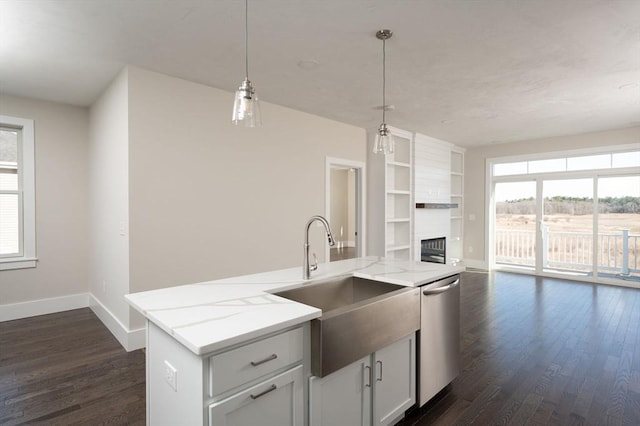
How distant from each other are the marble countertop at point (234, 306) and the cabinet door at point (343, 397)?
0.36 m

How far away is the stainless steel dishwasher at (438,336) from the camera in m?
2.13

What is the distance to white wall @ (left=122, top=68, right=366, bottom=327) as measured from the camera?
10.4ft

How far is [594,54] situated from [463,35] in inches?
52.2

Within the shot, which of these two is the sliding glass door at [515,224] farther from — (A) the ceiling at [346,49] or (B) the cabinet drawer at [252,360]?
(B) the cabinet drawer at [252,360]

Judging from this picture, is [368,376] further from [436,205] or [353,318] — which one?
[436,205]

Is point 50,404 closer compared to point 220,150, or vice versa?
point 50,404

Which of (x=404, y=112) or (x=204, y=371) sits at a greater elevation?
(x=404, y=112)

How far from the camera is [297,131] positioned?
4.55m

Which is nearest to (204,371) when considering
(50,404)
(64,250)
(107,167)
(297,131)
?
(50,404)

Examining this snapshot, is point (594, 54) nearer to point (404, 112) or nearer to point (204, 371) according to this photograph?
point (404, 112)

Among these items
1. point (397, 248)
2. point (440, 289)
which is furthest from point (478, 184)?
point (440, 289)

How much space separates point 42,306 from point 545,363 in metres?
5.60

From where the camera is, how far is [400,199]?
620 centimetres

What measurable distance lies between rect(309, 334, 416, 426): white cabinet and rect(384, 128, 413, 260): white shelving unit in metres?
3.79
